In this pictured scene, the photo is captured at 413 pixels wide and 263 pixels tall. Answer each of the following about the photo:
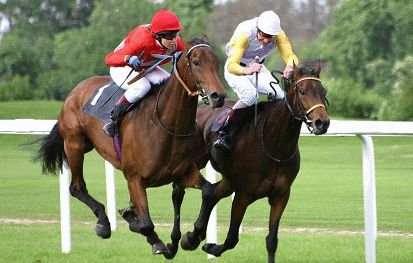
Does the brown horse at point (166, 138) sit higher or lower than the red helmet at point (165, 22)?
→ lower

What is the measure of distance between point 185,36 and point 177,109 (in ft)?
78.0

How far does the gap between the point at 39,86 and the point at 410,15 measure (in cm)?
1214

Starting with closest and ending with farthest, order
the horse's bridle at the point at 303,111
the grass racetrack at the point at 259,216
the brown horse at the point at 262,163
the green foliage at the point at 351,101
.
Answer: the horse's bridle at the point at 303,111
the brown horse at the point at 262,163
the grass racetrack at the point at 259,216
the green foliage at the point at 351,101

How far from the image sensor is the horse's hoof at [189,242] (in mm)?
8406

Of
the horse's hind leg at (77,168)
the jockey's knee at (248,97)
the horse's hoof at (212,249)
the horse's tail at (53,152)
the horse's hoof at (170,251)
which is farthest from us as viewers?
the horse's tail at (53,152)

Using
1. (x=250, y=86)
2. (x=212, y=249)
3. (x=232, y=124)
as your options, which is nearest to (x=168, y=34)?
(x=250, y=86)

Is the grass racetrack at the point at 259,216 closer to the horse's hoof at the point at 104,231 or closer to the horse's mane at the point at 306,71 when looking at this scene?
the horse's hoof at the point at 104,231

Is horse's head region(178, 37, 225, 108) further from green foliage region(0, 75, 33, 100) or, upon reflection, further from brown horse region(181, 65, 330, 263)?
green foliage region(0, 75, 33, 100)

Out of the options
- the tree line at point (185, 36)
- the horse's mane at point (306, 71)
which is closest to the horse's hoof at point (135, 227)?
the horse's mane at point (306, 71)

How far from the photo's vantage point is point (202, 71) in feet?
24.2

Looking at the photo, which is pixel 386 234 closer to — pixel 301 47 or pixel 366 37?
pixel 366 37

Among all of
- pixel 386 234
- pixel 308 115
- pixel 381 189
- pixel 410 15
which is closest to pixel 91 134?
pixel 308 115

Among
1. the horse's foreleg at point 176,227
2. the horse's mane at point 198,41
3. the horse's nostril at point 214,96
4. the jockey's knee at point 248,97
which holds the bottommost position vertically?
the horse's foreleg at point 176,227

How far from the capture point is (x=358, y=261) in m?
8.80
